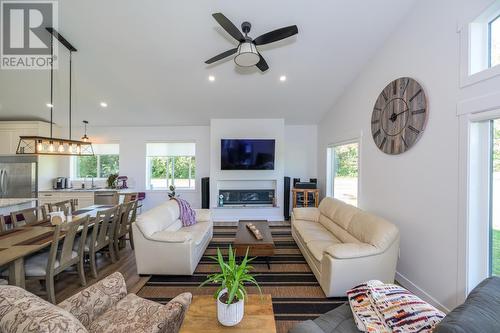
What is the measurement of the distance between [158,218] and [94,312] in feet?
5.74

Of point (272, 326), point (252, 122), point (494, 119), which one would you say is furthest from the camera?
point (252, 122)

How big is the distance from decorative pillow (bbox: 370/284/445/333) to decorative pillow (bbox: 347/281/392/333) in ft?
0.10

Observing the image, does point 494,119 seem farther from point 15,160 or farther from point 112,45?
point 15,160

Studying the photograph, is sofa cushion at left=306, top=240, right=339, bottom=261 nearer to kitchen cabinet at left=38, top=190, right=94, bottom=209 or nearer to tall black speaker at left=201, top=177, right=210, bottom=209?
tall black speaker at left=201, top=177, right=210, bottom=209

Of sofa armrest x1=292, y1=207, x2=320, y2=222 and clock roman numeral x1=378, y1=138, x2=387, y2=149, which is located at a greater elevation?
clock roman numeral x1=378, y1=138, x2=387, y2=149

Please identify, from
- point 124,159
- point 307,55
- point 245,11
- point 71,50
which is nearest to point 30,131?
point 124,159

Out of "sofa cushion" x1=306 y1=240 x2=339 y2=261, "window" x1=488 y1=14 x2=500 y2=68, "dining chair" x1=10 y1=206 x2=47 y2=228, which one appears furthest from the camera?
"dining chair" x1=10 y1=206 x2=47 y2=228

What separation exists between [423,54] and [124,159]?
23.1 feet

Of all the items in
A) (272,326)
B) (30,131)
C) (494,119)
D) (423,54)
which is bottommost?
(272,326)

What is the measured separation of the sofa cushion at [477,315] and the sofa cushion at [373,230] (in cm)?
123

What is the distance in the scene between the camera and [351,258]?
2.40m

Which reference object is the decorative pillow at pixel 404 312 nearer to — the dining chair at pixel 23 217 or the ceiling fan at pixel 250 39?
the ceiling fan at pixel 250 39

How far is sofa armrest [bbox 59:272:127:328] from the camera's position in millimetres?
1501

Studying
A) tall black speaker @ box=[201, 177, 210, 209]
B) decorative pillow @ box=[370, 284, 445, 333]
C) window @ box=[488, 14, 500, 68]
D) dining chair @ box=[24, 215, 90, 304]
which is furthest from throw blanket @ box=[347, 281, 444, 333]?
tall black speaker @ box=[201, 177, 210, 209]
